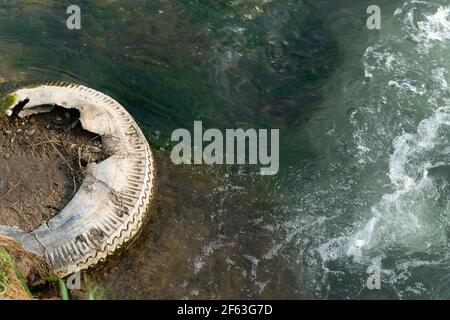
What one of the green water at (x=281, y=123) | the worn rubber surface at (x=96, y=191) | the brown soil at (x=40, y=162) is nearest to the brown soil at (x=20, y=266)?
the worn rubber surface at (x=96, y=191)

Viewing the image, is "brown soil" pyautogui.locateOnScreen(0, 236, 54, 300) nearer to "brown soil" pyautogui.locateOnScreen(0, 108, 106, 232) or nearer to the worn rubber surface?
the worn rubber surface

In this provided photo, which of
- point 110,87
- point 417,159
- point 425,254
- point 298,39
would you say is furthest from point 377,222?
point 110,87

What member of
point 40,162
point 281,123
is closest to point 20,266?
point 40,162

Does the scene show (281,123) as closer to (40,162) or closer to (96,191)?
(96,191)

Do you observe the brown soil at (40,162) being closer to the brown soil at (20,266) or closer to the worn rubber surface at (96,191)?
the worn rubber surface at (96,191)

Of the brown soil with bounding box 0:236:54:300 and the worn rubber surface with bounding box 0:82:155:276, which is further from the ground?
the worn rubber surface with bounding box 0:82:155:276

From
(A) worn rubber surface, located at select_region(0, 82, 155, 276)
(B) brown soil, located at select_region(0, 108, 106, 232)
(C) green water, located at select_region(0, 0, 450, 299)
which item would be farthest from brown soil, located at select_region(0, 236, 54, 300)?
(C) green water, located at select_region(0, 0, 450, 299)

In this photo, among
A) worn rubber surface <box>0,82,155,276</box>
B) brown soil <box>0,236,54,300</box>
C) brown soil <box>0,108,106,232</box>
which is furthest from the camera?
brown soil <box>0,108,106,232</box>
